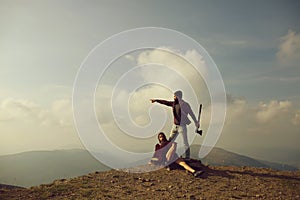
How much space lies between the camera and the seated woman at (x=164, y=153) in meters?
16.5

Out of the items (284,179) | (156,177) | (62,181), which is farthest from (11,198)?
(284,179)

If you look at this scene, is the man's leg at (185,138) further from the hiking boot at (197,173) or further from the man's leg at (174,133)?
the hiking boot at (197,173)

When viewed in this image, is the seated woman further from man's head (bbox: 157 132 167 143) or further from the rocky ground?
the rocky ground

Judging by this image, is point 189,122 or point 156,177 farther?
point 189,122

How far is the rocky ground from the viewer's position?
1320 cm

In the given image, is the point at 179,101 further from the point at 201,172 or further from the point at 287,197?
the point at 287,197

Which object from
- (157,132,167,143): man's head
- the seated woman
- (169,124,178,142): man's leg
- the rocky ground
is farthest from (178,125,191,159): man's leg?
(157,132,167,143): man's head

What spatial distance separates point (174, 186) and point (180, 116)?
412cm

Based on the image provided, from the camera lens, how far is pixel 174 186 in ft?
46.4

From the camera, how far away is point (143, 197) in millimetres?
13031

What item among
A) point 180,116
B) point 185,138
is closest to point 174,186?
point 185,138

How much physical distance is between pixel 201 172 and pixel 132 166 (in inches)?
170

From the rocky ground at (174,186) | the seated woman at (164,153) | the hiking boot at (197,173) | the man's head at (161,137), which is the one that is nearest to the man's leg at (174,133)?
the seated woman at (164,153)

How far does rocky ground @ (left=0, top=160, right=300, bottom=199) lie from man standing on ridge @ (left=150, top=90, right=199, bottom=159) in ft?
5.29
